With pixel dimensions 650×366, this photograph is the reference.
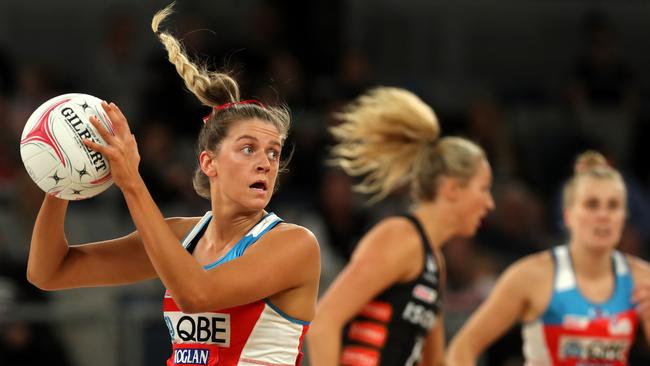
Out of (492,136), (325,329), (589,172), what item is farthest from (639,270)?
(492,136)

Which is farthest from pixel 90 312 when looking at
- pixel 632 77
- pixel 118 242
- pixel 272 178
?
pixel 632 77

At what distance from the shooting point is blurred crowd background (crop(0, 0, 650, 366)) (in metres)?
7.12

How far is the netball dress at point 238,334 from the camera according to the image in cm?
347

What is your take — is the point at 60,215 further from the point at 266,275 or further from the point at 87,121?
the point at 266,275

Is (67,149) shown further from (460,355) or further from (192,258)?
(460,355)

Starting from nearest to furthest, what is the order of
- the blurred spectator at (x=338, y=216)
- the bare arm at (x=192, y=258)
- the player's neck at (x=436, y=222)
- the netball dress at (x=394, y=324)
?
the bare arm at (x=192, y=258) → the netball dress at (x=394, y=324) → the player's neck at (x=436, y=222) → the blurred spectator at (x=338, y=216)

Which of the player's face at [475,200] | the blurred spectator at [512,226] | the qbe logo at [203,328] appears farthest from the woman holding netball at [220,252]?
the blurred spectator at [512,226]

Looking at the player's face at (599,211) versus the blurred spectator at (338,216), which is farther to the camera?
the blurred spectator at (338,216)

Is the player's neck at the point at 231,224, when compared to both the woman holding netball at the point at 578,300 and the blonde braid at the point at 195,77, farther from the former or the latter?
the woman holding netball at the point at 578,300

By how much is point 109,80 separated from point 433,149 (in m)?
4.54

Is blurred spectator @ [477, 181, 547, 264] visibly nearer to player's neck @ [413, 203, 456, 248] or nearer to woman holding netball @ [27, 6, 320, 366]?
player's neck @ [413, 203, 456, 248]

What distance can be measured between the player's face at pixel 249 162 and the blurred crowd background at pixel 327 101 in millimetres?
2994

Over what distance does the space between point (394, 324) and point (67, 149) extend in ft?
6.85

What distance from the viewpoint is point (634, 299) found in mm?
5504
